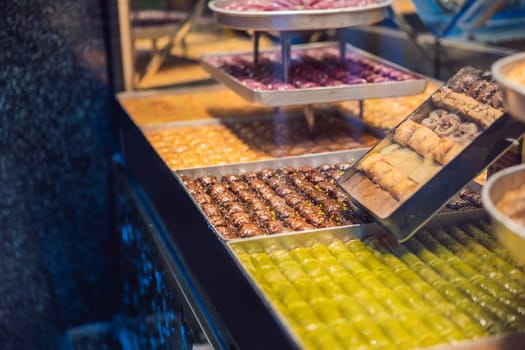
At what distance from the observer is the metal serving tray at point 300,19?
8.40 feet

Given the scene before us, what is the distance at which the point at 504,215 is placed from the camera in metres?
1.30

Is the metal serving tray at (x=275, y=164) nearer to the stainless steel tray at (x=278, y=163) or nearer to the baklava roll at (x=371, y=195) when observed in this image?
the stainless steel tray at (x=278, y=163)

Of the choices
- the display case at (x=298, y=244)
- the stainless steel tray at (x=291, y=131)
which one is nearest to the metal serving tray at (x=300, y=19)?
the display case at (x=298, y=244)

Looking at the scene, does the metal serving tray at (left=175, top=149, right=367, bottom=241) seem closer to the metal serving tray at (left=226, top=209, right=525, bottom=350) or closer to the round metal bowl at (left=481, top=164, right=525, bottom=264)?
the metal serving tray at (left=226, top=209, right=525, bottom=350)

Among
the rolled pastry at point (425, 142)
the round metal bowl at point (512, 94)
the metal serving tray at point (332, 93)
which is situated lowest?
the metal serving tray at point (332, 93)

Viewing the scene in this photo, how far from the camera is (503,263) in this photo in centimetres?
171

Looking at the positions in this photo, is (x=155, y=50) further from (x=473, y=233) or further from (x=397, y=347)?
(x=397, y=347)

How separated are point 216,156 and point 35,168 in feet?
3.43

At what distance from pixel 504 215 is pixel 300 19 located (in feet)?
4.76

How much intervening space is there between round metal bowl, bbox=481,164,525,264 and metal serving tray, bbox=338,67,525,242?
0.68ft

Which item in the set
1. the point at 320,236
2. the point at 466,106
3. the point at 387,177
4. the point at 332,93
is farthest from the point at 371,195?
the point at 332,93

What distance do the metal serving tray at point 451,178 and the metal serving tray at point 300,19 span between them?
1.06 metres

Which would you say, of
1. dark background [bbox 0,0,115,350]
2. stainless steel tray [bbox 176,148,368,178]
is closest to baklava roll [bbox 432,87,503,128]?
stainless steel tray [bbox 176,148,368,178]

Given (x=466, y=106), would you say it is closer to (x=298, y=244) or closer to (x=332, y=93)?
(x=298, y=244)
